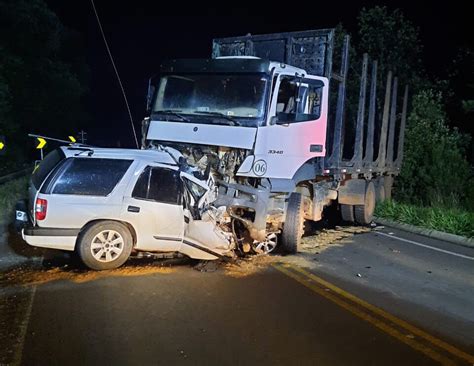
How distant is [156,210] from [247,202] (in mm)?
1420

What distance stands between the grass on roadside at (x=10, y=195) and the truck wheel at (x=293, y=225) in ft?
18.0

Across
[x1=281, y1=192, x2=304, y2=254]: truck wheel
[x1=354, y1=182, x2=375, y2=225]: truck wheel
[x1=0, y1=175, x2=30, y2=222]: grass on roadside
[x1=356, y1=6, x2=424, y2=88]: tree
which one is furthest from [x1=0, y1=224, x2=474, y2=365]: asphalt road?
[x1=356, y1=6, x2=424, y2=88]: tree

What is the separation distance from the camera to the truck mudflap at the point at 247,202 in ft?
24.3

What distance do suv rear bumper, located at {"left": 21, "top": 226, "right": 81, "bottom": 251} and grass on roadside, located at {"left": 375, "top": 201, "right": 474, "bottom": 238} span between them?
7779 millimetres

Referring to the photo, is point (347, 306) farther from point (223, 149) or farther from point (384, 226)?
point (384, 226)

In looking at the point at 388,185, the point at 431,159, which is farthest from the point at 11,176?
the point at 431,159

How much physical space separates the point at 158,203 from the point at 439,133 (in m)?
11.8

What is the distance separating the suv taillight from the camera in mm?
6410

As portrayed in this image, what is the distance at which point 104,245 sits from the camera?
6562 millimetres

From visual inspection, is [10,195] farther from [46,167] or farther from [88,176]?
[88,176]

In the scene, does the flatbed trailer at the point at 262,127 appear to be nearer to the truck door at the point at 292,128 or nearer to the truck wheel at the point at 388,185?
the truck door at the point at 292,128

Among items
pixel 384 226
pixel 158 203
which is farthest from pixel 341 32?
pixel 158 203

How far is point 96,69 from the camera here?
51250 mm

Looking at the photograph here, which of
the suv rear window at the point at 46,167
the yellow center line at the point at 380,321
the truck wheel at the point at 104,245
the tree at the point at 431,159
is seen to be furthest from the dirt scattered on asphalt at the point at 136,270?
the tree at the point at 431,159
